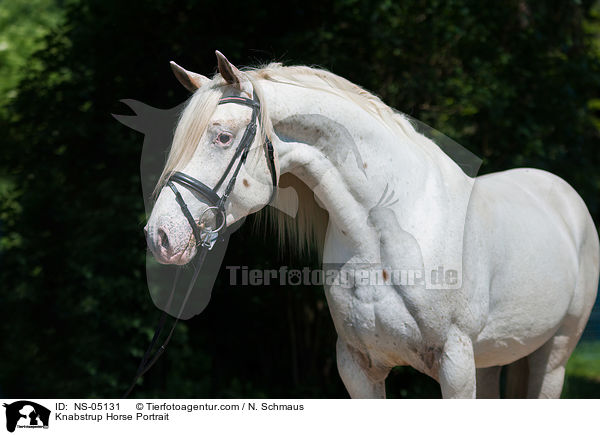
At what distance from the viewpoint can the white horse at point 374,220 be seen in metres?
2.04

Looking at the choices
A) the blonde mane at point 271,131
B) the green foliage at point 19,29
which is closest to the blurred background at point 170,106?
the blonde mane at point 271,131

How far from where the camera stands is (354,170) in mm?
2227

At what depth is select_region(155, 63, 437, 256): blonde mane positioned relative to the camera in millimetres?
2014

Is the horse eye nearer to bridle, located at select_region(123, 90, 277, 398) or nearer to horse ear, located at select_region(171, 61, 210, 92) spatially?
bridle, located at select_region(123, 90, 277, 398)

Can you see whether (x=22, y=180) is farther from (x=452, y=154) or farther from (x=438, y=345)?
(x=438, y=345)

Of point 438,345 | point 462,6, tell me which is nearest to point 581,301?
point 438,345

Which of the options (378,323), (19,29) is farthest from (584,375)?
(19,29)

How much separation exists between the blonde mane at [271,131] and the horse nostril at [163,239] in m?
0.19

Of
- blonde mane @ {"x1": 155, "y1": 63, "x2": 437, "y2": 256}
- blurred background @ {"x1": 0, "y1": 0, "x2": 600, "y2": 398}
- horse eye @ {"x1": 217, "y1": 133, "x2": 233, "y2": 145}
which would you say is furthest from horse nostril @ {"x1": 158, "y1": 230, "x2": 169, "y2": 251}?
blurred background @ {"x1": 0, "y1": 0, "x2": 600, "y2": 398}

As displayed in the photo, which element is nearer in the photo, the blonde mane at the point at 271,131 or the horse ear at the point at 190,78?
the blonde mane at the point at 271,131
